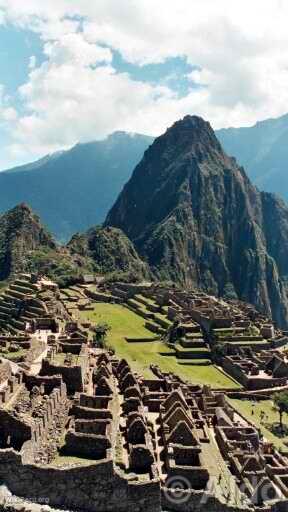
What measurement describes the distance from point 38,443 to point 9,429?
1.24 meters

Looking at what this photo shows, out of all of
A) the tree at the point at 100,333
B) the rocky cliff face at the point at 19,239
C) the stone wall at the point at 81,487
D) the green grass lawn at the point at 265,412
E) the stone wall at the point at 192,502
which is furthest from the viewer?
the rocky cliff face at the point at 19,239

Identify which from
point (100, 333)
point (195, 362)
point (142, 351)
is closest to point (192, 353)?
point (195, 362)

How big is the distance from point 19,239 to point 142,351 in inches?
3493

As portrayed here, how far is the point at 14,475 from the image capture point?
67.2 feet

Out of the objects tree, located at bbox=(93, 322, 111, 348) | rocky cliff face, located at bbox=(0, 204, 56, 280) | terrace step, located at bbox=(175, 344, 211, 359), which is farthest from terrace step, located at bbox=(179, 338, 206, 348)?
rocky cliff face, located at bbox=(0, 204, 56, 280)

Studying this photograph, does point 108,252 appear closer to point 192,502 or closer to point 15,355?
point 15,355

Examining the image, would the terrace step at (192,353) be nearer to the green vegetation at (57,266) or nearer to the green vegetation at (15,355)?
the green vegetation at (15,355)

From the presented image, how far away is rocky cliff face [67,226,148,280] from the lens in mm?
171538

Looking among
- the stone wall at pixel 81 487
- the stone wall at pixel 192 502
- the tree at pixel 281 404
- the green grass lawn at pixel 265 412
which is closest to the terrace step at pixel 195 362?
the green grass lawn at pixel 265 412

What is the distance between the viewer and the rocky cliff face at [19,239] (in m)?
144

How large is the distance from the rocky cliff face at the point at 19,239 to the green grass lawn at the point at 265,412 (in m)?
88.2

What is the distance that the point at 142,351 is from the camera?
7362 centimetres

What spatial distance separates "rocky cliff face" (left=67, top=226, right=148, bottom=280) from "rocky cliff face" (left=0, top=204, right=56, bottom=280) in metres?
10.4

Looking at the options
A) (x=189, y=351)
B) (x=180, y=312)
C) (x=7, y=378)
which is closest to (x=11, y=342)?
(x=7, y=378)
